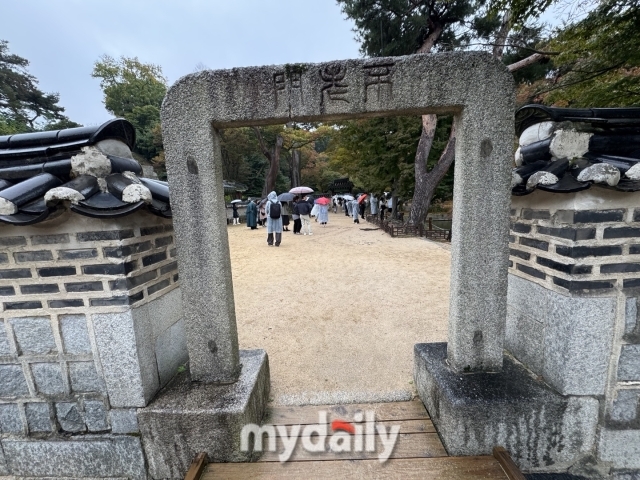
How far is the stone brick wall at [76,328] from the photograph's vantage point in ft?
5.73

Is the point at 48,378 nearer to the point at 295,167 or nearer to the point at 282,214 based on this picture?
the point at 282,214

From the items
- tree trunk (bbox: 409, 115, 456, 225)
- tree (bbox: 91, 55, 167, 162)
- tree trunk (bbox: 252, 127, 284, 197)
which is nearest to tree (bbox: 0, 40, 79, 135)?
tree (bbox: 91, 55, 167, 162)

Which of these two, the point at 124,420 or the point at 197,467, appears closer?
the point at 197,467

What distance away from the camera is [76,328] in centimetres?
184

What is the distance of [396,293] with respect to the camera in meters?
5.28

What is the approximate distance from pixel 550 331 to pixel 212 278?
221cm

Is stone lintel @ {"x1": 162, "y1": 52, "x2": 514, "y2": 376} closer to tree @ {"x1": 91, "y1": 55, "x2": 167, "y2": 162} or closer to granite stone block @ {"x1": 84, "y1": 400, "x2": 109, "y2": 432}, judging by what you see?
granite stone block @ {"x1": 84, "y1": 400, "x2": 109, "y2": 432}

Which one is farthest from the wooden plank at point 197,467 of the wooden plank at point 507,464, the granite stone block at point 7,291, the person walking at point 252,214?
the person walking at point 252,214

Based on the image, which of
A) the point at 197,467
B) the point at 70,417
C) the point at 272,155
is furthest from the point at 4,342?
the point at 272,155

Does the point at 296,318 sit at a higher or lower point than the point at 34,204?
lower

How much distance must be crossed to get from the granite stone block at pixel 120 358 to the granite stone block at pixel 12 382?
59cm

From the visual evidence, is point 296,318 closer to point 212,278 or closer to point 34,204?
point 212,278

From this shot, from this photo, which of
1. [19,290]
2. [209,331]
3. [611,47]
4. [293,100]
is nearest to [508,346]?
[209,331]

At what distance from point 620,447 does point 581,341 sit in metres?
0.77
